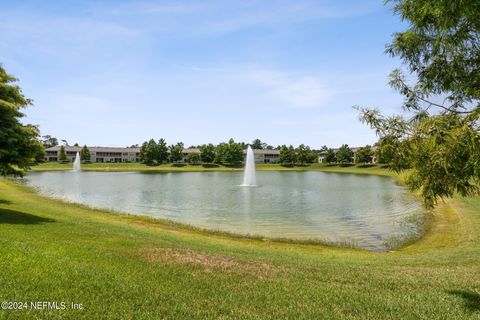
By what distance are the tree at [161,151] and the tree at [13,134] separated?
128843 millimetres

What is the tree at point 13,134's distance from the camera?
17750 mm

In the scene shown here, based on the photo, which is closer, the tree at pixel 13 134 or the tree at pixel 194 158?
the tree at pixel 13 134

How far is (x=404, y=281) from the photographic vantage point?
9.70 m

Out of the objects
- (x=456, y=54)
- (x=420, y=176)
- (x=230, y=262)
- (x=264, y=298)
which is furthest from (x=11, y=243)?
(x=456, y=54)

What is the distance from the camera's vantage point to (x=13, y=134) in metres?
17.9

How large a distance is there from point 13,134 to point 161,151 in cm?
13161

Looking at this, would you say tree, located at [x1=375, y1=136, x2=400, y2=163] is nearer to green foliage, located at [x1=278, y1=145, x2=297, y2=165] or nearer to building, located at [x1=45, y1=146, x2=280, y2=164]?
green foliage, located at [x1=278, y1=145, x2=297, y2=165]

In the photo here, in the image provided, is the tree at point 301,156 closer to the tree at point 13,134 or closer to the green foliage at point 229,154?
the green foliage at point 229,154

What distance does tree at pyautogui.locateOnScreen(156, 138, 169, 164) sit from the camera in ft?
482

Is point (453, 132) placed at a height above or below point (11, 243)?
above

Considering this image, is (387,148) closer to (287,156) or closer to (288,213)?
(288,213)

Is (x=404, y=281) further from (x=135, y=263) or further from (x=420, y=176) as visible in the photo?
(x=135, y=263)

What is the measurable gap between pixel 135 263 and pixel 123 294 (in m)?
2.84

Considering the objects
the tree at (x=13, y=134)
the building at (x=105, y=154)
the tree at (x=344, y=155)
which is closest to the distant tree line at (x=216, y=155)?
the tree at (x=344, y=155)
